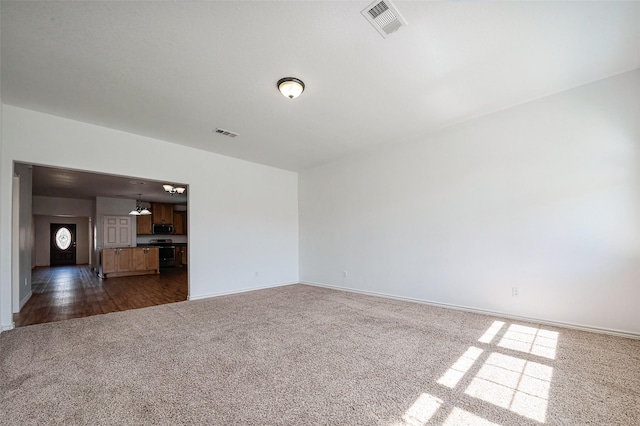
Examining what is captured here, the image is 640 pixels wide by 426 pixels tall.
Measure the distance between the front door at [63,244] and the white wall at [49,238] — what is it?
0.15 meters

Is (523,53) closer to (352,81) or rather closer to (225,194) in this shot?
(352,81)

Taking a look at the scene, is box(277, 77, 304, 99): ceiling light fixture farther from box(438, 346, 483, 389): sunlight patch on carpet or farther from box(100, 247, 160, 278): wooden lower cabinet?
box(100, 247, 160, 278): wooden lower cabinet

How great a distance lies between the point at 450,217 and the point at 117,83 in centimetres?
467

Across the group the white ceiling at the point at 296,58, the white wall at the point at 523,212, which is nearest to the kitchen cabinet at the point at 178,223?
the white ceiling at the point at 296,58

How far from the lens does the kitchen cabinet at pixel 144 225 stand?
961 centimetres

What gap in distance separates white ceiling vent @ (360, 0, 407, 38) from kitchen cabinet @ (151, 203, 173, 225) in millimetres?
10462

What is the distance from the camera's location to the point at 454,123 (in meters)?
4.07

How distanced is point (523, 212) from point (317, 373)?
326 centimetres

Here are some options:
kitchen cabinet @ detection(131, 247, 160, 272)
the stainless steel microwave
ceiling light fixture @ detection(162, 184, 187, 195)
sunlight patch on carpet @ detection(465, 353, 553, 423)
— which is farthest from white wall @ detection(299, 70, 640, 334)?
the stainless steel microwave

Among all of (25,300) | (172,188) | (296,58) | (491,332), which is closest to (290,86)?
(296,58)

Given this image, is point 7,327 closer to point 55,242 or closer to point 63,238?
point 55,242

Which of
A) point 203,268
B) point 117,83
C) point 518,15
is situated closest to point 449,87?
point 518,15

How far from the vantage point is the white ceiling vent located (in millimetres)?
1976

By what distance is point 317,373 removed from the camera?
7.10 feet
